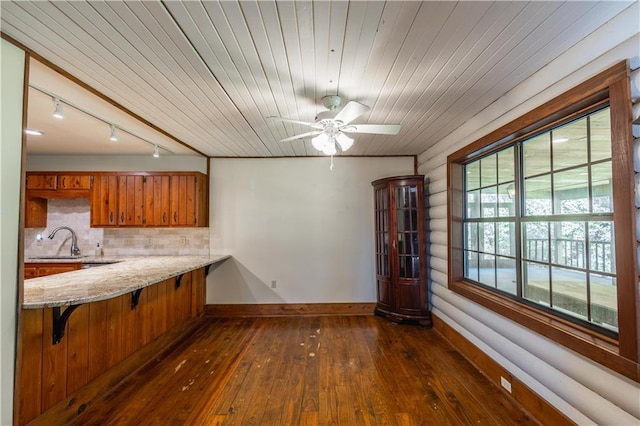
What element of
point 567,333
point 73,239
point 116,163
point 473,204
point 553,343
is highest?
point 116,163

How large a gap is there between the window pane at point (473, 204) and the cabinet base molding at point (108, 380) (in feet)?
12.7

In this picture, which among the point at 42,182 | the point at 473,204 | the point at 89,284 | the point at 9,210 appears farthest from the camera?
the point at 42,182

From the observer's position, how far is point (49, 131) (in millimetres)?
3270

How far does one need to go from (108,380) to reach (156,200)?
98.0 inches

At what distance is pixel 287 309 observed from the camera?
4414mm

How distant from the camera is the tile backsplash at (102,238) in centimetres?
434

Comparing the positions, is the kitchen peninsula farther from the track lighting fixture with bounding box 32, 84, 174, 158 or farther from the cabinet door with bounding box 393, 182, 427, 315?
the cabinet door with bounding box 393, 182, 427, 315

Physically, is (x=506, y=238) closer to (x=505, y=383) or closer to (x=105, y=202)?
(x=505, y=383)

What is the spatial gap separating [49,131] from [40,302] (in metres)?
2.61

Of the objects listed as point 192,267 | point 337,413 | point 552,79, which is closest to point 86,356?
point 192,267

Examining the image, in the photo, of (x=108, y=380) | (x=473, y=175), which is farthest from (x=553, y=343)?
(x=108, y=380)

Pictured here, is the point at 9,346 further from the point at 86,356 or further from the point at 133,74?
the point at 133,74

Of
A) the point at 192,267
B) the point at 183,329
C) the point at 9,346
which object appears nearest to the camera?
the point at 9,346

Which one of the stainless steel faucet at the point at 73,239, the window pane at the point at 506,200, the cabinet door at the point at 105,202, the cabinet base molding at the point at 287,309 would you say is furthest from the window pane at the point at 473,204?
the stainless steel faucet at the point at 73,239
